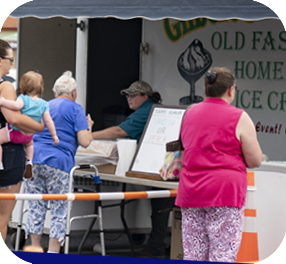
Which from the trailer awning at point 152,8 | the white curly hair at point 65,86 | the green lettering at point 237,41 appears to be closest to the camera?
the trailer awning at point 152,8

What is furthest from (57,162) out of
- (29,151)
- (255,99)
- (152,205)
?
(255,99)

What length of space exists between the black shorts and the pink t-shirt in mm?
1343

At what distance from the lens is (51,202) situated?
4.78 meters

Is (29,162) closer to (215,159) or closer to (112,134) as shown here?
(112,134)

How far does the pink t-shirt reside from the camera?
303cm

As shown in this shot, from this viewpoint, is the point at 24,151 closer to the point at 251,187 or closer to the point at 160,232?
the point at 251,187

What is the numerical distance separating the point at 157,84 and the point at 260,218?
3.29m

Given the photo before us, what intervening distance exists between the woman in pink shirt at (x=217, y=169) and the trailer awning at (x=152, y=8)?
139cm

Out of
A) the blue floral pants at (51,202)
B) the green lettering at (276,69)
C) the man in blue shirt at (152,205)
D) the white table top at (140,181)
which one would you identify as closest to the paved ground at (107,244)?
the man in blue shirt at (152,205)

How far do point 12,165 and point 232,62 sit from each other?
320 centimetres

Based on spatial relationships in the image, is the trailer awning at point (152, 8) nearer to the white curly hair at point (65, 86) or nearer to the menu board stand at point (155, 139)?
the white curly hair at point (65, 86)

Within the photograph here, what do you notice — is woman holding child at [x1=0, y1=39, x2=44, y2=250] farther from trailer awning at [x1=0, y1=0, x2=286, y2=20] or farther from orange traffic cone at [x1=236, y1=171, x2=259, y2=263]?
orange traffic cone at [x1=236, y1=171, x2=259, y2=263]

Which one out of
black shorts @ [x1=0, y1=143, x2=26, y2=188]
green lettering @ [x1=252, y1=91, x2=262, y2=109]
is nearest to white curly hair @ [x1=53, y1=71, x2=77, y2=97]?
black shorts @ [x1=0, y1=143, x2=26, y2=188]

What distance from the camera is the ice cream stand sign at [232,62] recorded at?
5.70m
